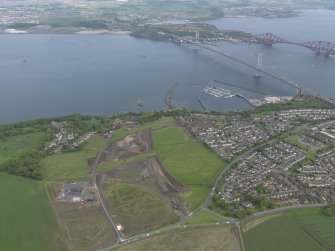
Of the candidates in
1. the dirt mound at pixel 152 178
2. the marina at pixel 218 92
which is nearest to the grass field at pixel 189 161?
the dirt mound at pixel 152 178

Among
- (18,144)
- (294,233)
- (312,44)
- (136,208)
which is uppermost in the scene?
(312,44)

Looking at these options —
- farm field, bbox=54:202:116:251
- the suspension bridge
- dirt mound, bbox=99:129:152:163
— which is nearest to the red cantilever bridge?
the suspension bridge

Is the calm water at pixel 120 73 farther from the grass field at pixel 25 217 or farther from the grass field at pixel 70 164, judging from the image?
the grass field at pixel 25 217

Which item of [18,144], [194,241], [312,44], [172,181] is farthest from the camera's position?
[312,44]

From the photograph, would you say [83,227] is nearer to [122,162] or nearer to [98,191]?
[98,191]

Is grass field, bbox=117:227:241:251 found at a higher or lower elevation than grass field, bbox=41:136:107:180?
higher

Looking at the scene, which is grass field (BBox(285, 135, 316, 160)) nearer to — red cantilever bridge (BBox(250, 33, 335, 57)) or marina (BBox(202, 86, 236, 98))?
marina (BBox(202, 86, 236, 98))

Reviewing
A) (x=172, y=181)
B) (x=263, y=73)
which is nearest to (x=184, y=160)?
(x=172, y=181)
